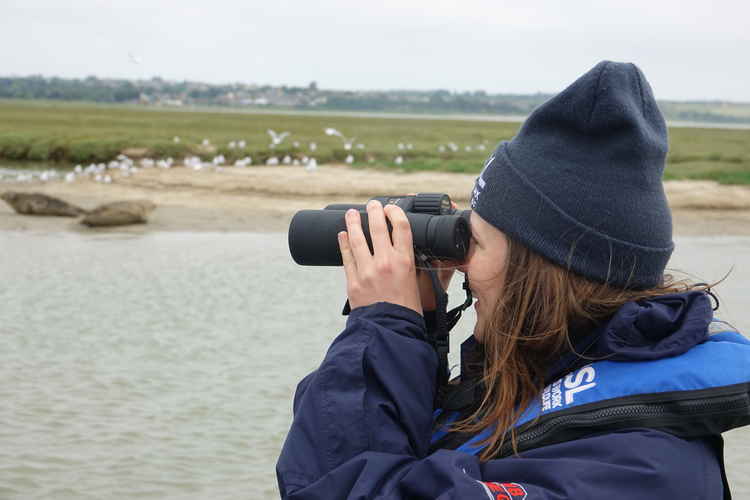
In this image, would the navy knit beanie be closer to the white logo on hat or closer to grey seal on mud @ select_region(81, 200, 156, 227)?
the white logo on hat

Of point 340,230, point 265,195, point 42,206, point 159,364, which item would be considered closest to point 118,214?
point 42,206

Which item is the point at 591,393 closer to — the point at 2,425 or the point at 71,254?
the point at 2,425

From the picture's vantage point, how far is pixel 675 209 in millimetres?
14883

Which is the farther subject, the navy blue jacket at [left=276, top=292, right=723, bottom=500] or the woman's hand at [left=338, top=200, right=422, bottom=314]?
the woman's hand at [left=338, top=200, right=422, bottom=314]

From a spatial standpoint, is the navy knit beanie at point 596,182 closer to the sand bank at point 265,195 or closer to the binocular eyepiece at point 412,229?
the binocular eyepiece at point 412,229

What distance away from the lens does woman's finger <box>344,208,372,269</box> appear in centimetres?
136

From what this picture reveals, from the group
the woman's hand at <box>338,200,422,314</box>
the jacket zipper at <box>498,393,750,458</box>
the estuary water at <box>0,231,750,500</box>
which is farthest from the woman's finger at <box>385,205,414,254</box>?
the estuary water at <box>0,231,750,500</box>

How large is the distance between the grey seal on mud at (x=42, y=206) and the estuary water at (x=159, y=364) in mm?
2459

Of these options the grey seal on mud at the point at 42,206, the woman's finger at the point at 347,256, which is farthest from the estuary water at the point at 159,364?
the woman's finger at the point at 347,256

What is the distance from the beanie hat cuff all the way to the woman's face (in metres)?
0.03

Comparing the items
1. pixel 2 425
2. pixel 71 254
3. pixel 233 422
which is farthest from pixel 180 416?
pixel 71 254

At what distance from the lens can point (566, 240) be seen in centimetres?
127

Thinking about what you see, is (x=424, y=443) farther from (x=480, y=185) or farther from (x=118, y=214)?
(x=118, y=214)

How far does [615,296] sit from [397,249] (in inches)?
12.3
